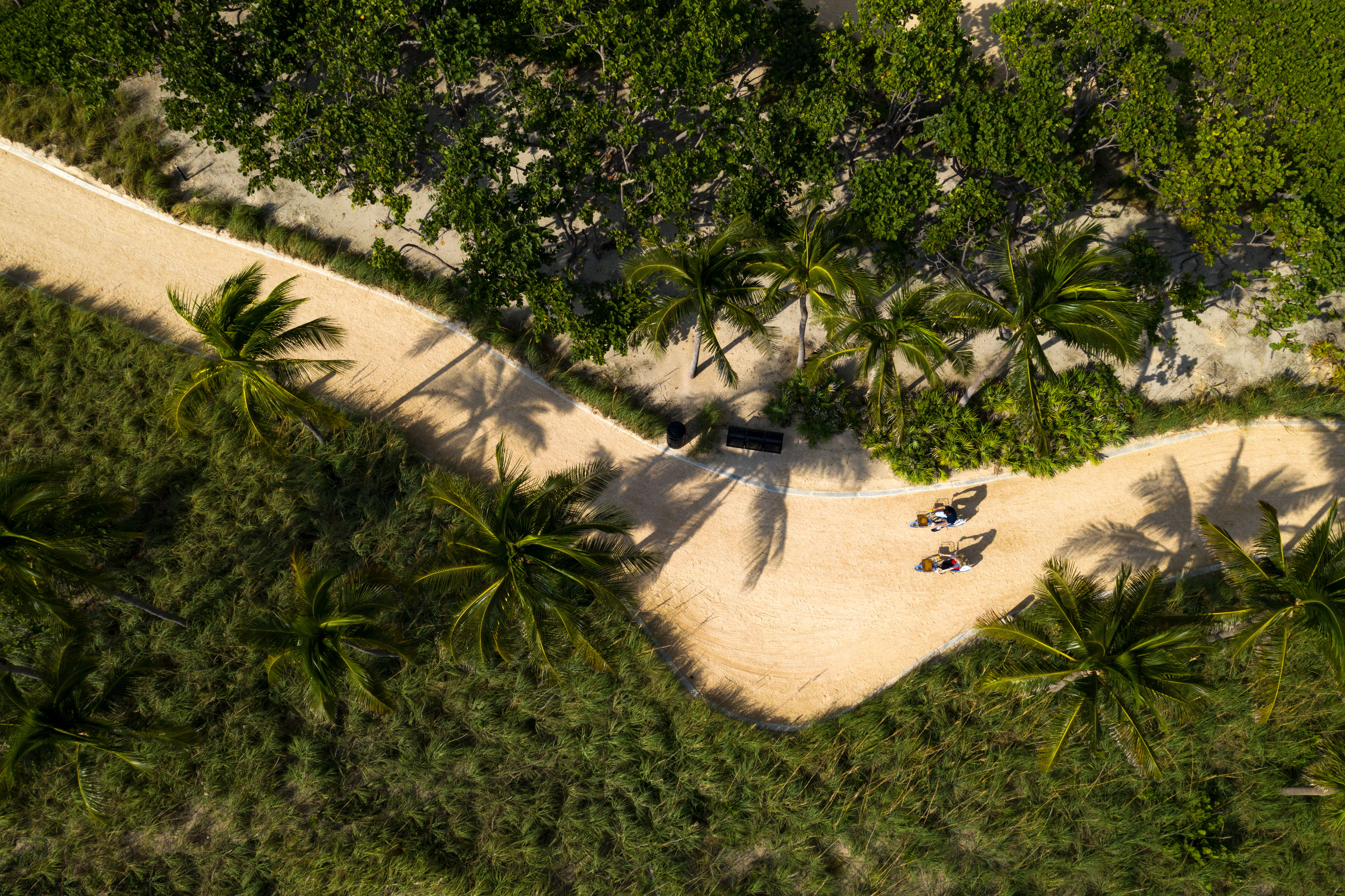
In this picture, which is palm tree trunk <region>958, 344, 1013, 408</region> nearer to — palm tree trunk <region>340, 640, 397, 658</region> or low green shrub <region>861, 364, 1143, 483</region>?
low green shrub <region>861, 364, 1143, 483</region>

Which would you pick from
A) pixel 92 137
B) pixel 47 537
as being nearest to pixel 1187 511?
pixel 47 537

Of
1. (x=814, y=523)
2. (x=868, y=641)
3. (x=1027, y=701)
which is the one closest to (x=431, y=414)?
(x=814, y=523)

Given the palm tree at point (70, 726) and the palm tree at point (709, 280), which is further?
the palm tree at point (709, 280)

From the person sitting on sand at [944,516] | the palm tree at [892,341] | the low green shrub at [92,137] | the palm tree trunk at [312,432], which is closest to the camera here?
the palm tree at [892,341]

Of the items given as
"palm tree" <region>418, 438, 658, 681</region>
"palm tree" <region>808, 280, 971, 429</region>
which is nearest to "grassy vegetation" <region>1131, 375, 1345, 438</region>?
"palm tree" <region>808, 280, 971, 429</region>

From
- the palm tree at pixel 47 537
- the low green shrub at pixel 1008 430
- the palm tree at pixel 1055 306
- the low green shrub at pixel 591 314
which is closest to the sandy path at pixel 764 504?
the low green shrub at pixel 1008 430

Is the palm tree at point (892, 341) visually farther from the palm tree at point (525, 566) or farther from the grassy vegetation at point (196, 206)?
the palm tree at point (525, 566)

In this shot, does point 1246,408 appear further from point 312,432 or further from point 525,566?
point 312,432

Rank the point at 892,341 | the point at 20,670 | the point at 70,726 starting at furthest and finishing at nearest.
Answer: the point at 20,670, the point at 892,341, the point at 70,726
